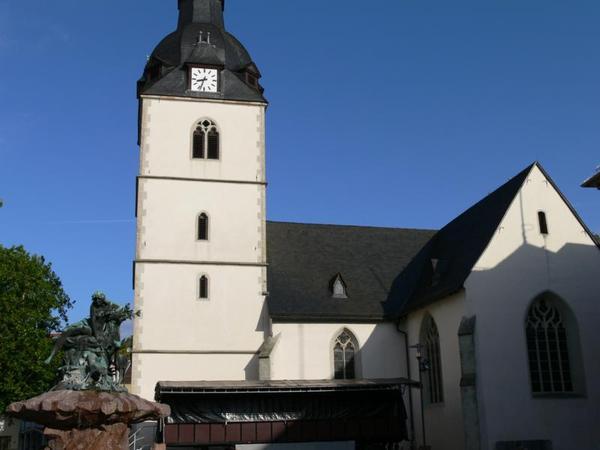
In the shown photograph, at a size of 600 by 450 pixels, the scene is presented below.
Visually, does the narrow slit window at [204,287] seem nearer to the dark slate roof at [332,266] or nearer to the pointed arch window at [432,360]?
the dark slate roof at [332,266]

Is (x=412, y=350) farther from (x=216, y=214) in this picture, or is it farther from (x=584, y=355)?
(x=216, y=214)

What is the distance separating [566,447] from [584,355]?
2755 millimetres

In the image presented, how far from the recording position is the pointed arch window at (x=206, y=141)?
88.2ft

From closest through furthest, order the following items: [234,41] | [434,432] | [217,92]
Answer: [434,432] < [217,92] < [234,41]

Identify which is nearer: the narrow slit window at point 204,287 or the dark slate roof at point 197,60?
the narrow slit window at point 204,287

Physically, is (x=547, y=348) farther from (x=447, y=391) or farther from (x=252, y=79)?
(x=252, y=79)

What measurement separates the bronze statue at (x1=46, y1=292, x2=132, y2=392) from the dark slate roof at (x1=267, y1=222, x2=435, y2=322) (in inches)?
517

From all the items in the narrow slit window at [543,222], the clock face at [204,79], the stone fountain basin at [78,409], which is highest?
the clock face at [204,79]

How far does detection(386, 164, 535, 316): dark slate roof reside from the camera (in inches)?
896

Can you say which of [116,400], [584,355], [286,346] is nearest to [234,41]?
[286,346]

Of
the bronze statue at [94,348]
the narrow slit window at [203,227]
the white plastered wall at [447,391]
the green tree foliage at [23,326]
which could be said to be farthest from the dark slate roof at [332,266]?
the bronze statue at [94,348]

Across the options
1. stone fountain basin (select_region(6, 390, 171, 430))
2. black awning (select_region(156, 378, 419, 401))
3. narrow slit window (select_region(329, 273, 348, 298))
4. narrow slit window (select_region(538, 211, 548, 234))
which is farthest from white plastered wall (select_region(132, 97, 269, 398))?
stone fountain basin (select_region(6, 390, 171, 430))

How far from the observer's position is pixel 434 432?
2334 cm

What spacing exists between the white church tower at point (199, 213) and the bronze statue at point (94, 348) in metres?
12.2
